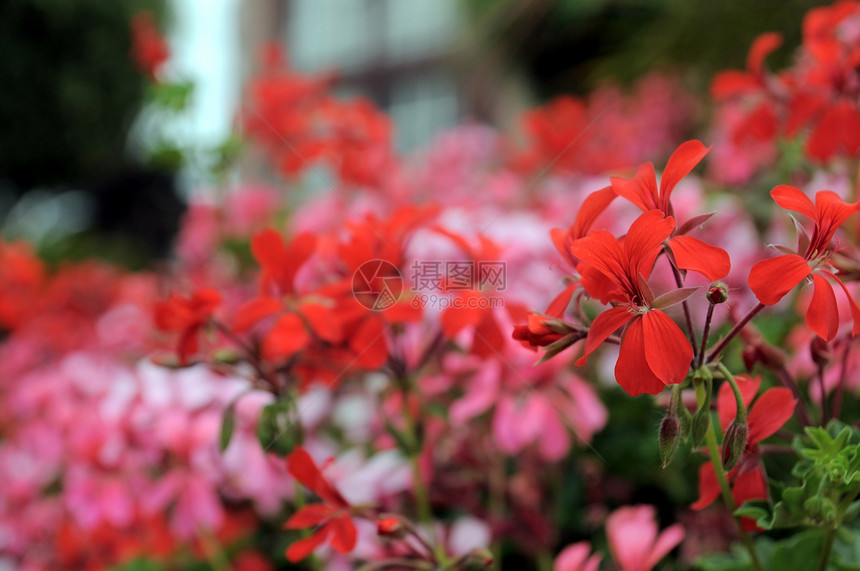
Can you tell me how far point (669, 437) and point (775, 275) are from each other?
7cm

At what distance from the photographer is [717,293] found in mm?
239

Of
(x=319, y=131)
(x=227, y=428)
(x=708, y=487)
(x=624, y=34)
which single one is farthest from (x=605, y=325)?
(x=624, y=34)

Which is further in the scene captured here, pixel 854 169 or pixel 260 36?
pixel 260 36

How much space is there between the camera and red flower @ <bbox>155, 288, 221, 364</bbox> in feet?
1.24

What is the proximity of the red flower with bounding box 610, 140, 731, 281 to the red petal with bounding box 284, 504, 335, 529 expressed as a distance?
0.22m

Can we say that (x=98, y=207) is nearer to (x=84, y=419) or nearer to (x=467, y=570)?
(x=84, y=419)

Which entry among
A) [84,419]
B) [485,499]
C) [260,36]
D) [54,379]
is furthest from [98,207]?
[485,499]

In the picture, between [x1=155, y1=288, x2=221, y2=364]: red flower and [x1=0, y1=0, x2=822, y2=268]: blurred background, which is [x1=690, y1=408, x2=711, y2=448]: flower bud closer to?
[x1=155, y1=288, x2=221, y2=364]: red flower

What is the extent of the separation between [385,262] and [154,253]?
2.49 metres

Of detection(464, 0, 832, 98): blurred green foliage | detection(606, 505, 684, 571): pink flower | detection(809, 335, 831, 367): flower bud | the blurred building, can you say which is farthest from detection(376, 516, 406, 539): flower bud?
the blurred building

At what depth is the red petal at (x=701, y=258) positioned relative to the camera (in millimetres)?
239

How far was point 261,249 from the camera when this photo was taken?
361mm

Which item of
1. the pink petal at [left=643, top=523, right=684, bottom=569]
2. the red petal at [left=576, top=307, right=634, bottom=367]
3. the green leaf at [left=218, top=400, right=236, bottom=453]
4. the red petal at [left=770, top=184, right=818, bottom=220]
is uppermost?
the red petal at [left=770, top=184, right=818, bottom=220]

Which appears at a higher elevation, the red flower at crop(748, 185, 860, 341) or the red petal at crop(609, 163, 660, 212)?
the red petal at crop(609, 163, 660, 212)
